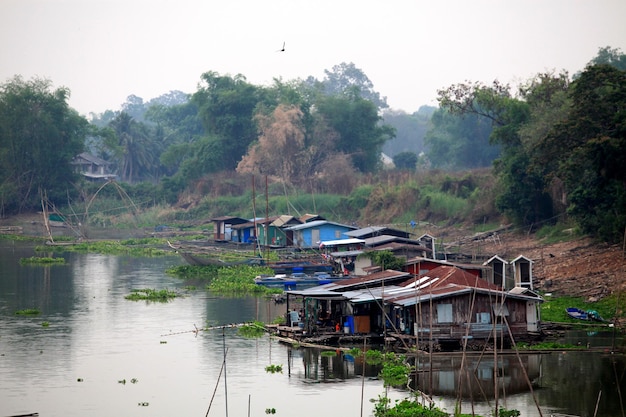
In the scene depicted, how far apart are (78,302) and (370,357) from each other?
17663 millimetres

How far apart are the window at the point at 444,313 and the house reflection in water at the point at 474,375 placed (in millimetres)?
1204

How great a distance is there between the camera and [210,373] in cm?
2688

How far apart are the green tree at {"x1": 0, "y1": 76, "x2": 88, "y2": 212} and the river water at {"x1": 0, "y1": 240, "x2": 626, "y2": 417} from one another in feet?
155

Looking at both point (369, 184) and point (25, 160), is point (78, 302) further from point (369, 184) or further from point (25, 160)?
point (25, 160)

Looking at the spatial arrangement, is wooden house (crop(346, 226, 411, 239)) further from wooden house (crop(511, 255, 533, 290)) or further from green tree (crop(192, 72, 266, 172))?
green tree (crop(192, 72, 266, 172))

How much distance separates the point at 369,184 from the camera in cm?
7406

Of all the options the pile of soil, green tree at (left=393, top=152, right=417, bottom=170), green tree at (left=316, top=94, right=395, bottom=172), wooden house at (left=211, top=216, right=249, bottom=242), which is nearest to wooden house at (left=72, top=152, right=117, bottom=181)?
green tree at (left=316, top=94, right=395, bottom=172)

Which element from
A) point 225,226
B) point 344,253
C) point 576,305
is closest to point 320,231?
point 225,226

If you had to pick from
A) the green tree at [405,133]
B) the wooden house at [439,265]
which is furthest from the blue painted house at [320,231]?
the green tree at [405,133]

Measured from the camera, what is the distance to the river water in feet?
75.4

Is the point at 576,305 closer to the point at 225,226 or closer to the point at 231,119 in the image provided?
the point at 225,226

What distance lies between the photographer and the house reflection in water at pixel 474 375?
23.8 metres

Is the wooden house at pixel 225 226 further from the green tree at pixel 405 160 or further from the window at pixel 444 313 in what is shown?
the window at pixel 444 313

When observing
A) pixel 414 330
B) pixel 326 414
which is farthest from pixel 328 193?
pixel 326 414
